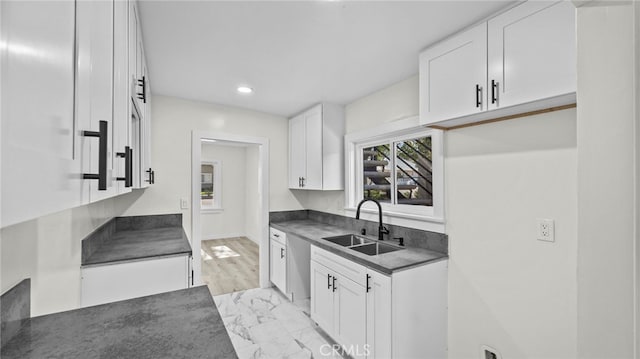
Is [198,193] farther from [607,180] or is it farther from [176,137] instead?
[607,180]

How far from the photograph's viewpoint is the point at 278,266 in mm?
Answer: 3389

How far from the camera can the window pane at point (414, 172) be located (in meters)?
2.47

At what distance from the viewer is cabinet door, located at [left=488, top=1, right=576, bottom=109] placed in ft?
4.24

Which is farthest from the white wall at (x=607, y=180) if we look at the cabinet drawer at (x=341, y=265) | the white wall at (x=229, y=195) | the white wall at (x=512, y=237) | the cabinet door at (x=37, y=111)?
the white wall at (x=229, y=195)

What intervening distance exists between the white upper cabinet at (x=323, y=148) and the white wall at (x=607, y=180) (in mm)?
2680

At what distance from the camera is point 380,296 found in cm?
186

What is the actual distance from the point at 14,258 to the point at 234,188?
576 cm

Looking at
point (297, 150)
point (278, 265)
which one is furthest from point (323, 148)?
point (278, 265)

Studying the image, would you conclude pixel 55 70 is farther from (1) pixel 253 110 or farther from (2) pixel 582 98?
(1) pixel 253 110

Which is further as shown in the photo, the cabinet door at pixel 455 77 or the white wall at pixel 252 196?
the white wall at pixel 252 196

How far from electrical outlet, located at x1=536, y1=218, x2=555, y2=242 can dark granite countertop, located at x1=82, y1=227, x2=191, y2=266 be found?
7.46 feet

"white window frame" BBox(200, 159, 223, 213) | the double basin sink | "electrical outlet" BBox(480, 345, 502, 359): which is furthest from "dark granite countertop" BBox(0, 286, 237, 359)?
"white window frame" BBox(200, 159, 223, 213)

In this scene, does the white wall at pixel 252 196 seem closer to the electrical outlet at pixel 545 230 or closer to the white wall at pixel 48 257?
the white wall at pixel 48 257

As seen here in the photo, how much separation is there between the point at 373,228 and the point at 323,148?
103 centimetres
